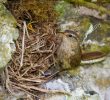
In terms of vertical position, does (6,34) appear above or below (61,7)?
below

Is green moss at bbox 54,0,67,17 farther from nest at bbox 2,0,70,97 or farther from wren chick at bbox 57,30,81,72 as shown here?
wren chick at bbox 57,30,81,72

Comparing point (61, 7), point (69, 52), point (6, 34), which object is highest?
point (61, 7)

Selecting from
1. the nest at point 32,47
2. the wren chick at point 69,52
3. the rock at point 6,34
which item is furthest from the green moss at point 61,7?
the rock at point 6,34

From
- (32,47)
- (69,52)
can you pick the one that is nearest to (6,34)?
(32,47)

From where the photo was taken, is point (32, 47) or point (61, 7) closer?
point (32, 47)

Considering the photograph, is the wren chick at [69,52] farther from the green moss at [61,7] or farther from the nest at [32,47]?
the green moss at [61,7]

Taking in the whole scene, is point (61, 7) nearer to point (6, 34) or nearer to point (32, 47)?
point (32, 47)
